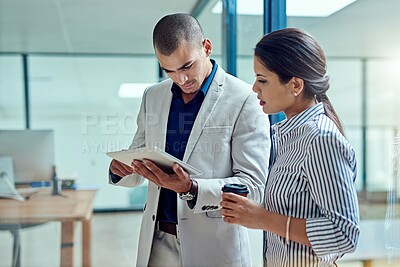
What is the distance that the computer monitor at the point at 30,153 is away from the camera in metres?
2.62

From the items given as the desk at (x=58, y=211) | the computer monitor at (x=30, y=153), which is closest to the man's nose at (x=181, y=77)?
the desk at (x=58, y=211)

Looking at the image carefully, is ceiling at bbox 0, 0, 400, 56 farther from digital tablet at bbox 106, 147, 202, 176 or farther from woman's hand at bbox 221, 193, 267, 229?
woman's hand at bbox 221, 193, 267, 229

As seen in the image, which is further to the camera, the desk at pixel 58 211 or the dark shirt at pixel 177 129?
the desk at pixel 58 211

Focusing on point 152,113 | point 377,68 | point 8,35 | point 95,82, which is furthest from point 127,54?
point 377,68

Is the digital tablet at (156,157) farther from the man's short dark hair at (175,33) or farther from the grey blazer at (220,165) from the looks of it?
the man's short dark hair at (175,33)

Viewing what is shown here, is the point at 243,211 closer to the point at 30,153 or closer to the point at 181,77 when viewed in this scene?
the point at 181,77

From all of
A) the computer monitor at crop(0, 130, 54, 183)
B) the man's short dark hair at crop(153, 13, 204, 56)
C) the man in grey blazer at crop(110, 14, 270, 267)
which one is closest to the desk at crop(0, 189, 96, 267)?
the computer monitor at crop(0, 130, 54, 183)

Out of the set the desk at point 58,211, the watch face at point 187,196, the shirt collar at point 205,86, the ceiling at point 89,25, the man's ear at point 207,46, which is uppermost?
the ceiling at point 89,25

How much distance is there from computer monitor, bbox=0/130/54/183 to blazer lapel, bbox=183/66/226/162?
151cm

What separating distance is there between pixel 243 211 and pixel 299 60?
1.34 feet

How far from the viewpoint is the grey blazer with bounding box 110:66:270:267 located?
4.52 ft

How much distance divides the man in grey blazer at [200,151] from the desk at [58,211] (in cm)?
106

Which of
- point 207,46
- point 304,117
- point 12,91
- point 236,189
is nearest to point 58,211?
point 12,91

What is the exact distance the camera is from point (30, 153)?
262 centimetres
